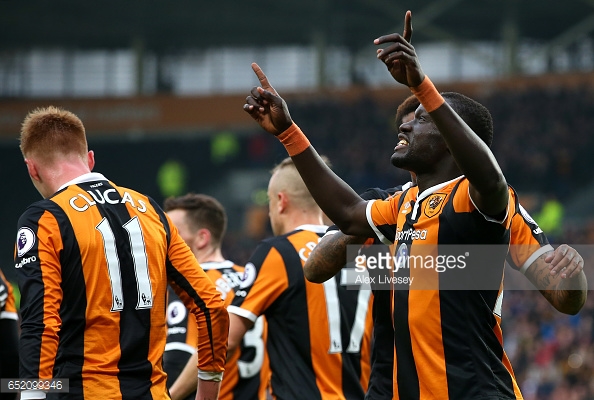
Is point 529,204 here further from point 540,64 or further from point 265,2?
point 265,2

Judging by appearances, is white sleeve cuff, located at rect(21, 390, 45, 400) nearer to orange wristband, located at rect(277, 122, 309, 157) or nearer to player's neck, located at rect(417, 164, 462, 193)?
orange wristband, located at rect(277, 122, 309, 157)

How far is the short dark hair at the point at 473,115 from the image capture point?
3.78 metres

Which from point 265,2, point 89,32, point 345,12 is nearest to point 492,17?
point 345,12

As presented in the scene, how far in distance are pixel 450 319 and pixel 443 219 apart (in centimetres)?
39

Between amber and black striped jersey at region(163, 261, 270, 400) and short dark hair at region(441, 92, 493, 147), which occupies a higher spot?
short dark hair at region(441, 92, 493, 147)

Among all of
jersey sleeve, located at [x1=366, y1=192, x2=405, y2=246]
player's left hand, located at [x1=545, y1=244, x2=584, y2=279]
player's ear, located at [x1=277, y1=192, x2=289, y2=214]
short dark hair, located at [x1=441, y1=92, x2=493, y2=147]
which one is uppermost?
short dark hair, located at [x1=441, y1=92, x2=493, y2=147]

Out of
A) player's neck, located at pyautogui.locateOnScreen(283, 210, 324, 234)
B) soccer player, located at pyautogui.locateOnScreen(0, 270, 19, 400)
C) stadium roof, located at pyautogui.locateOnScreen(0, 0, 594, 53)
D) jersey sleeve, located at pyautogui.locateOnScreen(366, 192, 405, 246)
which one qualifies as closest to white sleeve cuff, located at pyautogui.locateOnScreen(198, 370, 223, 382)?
jersey sleeve, located at pyautogui.locateOnScreen(366, 192, 405, 246)

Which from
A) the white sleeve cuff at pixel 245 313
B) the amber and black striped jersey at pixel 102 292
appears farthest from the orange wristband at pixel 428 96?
the white sleeve cuff at pixel 245 313

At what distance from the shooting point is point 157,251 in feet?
13.7

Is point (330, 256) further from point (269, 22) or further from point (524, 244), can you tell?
point (269, 22)

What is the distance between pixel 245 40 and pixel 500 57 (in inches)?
310

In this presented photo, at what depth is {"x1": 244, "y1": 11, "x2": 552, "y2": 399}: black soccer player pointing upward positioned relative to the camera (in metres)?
3.36

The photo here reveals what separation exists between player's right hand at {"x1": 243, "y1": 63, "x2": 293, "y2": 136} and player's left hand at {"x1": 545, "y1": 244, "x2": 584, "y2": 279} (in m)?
1.22

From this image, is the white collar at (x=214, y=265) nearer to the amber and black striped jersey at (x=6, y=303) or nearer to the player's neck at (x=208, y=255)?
the player's neck at (x=208, y=255)
